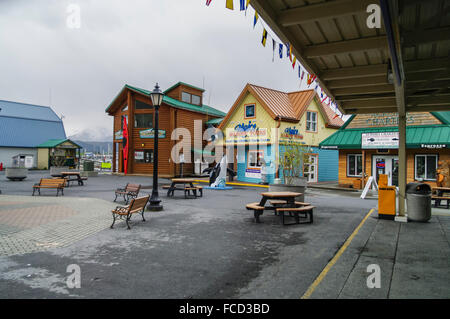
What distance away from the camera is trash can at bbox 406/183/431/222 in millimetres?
→ 8562

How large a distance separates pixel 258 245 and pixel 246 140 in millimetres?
18245

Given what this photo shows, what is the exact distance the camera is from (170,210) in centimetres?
1106

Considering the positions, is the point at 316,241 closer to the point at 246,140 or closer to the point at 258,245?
the point at 258,245

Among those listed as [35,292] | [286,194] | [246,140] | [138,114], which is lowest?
[35,292]

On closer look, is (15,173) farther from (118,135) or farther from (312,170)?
(312,170)

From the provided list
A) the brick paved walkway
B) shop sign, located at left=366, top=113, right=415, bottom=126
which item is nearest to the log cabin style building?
shop sign, located at left=366, top=113, right=415, bottom=126

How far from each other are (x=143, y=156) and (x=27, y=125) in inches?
955

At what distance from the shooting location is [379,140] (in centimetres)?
1966

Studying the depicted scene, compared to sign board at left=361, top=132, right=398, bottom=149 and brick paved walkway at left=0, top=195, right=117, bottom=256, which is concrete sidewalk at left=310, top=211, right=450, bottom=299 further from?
sign board at left=361, top=132, right=398, bottom=149

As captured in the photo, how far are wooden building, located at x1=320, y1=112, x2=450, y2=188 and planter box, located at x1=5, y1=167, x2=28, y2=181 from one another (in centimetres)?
2324

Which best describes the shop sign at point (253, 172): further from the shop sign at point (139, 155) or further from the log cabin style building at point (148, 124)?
the shop sign at point (139, 155)

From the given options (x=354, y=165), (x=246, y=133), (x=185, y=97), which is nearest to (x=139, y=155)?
(x=185, y=97)

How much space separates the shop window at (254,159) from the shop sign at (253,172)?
34cm
